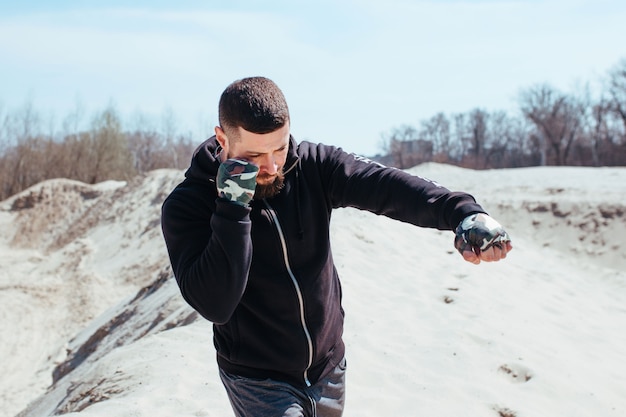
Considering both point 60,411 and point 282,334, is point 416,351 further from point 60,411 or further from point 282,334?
point 282,334

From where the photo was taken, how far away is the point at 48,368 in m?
10.4

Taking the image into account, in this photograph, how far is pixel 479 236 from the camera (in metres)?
2.06

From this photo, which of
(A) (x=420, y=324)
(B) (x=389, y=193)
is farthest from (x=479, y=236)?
(A) (x=420, y=324)

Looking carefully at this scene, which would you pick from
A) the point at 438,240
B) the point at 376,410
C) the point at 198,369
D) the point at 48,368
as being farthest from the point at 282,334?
the point at 48,368

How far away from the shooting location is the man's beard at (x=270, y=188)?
238 cm

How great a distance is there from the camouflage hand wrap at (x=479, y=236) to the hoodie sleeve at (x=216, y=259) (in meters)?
0.64

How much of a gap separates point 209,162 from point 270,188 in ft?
0.73

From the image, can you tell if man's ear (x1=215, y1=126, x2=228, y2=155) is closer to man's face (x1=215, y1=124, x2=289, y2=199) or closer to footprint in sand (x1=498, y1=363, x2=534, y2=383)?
man's face (x1=215, y1=124, x2=289, y2=199)

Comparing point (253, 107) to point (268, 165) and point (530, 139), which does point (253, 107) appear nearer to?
point (268, 165)

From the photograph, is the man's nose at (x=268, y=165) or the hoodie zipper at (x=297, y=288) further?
the hoodie zipper at (x=297, y=288)

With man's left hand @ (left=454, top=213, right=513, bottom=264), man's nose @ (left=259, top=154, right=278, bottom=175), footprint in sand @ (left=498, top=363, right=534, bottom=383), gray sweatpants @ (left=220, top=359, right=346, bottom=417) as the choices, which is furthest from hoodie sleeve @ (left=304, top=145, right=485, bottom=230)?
footprint in sand @ (left=498, top=363, right=534, bottom=383)

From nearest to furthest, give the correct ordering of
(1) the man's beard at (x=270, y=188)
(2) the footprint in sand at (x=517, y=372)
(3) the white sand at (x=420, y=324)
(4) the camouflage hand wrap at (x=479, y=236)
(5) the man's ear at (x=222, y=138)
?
(4) the camouflage hand wrap at (x=479, y=236)
(5) the man's ear at (x=222, y=138)
(1) the man's beard at (x=270, y=188)
(3) the white sand at (x=420, y=324)
(2) the footprint in sand at (x=517, y=372)

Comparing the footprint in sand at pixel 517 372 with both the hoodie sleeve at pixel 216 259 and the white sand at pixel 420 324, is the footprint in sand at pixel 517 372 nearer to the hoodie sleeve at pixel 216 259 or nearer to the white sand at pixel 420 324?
the white sand at pixel 420 324

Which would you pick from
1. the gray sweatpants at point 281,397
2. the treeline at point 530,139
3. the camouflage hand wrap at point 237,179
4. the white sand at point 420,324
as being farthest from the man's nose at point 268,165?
the treeline at point 530,139
